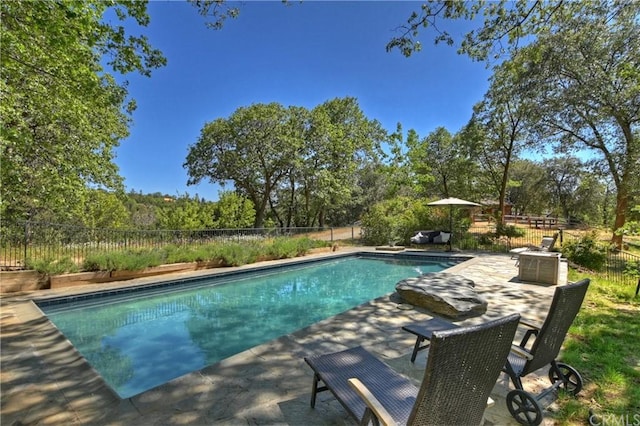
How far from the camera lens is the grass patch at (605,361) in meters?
2.29

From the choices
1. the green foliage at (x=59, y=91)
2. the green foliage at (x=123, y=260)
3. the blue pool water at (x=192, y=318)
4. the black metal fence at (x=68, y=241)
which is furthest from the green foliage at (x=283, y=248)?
the green foliage at (x=59, y=91)

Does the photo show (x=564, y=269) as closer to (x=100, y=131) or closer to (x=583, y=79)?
(x=583, y=79)

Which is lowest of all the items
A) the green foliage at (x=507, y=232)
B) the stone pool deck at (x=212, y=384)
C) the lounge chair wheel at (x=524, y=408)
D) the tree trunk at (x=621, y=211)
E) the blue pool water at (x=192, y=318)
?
the blue pool water at (x=192, y=318)

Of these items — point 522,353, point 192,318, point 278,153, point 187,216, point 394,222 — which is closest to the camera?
point 522,353

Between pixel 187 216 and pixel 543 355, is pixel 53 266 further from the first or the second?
pixel 187 216

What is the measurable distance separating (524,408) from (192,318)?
17.6ft

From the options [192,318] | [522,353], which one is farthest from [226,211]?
[522,353]

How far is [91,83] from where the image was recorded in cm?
683

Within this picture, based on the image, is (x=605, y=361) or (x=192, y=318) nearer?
(x=605, y=361)

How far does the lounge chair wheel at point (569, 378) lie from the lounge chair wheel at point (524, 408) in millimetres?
532

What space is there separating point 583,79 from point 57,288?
17660mm

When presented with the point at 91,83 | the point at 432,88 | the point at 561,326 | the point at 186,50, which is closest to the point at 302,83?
the point at 432,88

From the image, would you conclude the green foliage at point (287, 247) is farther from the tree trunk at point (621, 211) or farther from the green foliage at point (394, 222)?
the tree trunk at point (621, 211)

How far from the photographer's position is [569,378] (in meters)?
2.66
